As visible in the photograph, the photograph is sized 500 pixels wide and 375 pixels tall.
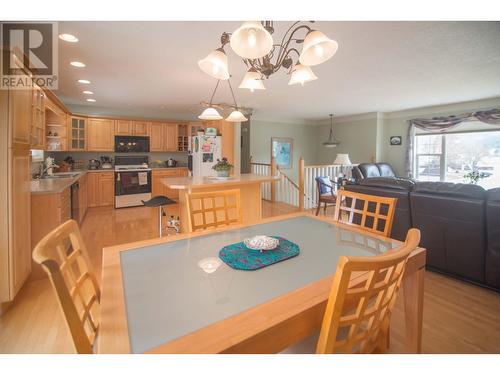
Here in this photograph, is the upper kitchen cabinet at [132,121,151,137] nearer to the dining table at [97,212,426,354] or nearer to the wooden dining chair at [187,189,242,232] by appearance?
the wooden dining chair at [187,189,242,232]

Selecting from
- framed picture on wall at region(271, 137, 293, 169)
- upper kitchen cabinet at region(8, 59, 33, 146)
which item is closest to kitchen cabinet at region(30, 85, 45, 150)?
upper kitchen cabinet at region(8, 59, 33, 146)

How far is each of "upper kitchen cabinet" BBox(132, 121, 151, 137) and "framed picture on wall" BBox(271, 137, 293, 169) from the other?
3.52 metres

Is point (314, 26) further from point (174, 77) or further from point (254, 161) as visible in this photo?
point (254, 161)

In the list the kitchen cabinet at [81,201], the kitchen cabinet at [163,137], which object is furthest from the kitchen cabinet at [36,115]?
the kitchen cabinet at [163,137]

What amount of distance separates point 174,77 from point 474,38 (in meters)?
3.49

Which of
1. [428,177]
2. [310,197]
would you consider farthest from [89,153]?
[428,177]

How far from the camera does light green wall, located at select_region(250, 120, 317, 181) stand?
7.55 m

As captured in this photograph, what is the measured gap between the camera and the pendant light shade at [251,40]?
1.24 m

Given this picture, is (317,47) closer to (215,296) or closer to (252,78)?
(252,78)

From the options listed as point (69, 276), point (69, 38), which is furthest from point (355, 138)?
point (69, 276)

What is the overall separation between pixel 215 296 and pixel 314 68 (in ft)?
10.7

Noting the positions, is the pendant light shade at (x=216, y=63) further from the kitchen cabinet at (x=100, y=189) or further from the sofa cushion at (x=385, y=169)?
the sofa cushion at (x=385, y=169)
